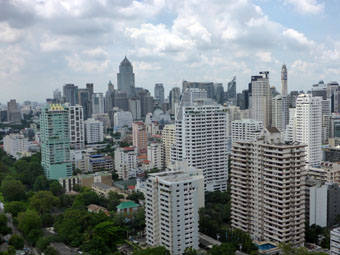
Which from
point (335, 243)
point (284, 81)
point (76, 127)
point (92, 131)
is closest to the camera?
point (335, 243)

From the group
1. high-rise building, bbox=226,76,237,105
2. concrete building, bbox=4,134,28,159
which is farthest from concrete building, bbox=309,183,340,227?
high-rise building, bbox=226,76,237,105

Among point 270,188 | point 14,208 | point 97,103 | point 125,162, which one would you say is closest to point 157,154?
point 125,162

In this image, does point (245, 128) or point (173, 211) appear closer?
point (173, 211)

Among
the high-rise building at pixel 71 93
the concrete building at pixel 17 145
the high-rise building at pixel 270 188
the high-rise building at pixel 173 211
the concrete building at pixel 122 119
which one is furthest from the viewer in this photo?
the high-rise building at pixel 71 93

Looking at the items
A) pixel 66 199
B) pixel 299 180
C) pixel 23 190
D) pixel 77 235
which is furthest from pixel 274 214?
pixel 23 190

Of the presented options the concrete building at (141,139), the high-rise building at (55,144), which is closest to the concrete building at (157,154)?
the high-rise building at (55,144)

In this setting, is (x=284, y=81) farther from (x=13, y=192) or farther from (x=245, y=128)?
(x=13, y=192)

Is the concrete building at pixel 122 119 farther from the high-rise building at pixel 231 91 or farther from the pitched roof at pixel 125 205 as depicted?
the pitched roof at pixel 125 205

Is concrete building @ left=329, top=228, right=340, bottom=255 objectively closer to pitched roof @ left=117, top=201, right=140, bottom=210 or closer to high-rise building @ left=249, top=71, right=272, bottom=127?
pitched roof @ left=117, top=201, right=140, bottom=210
